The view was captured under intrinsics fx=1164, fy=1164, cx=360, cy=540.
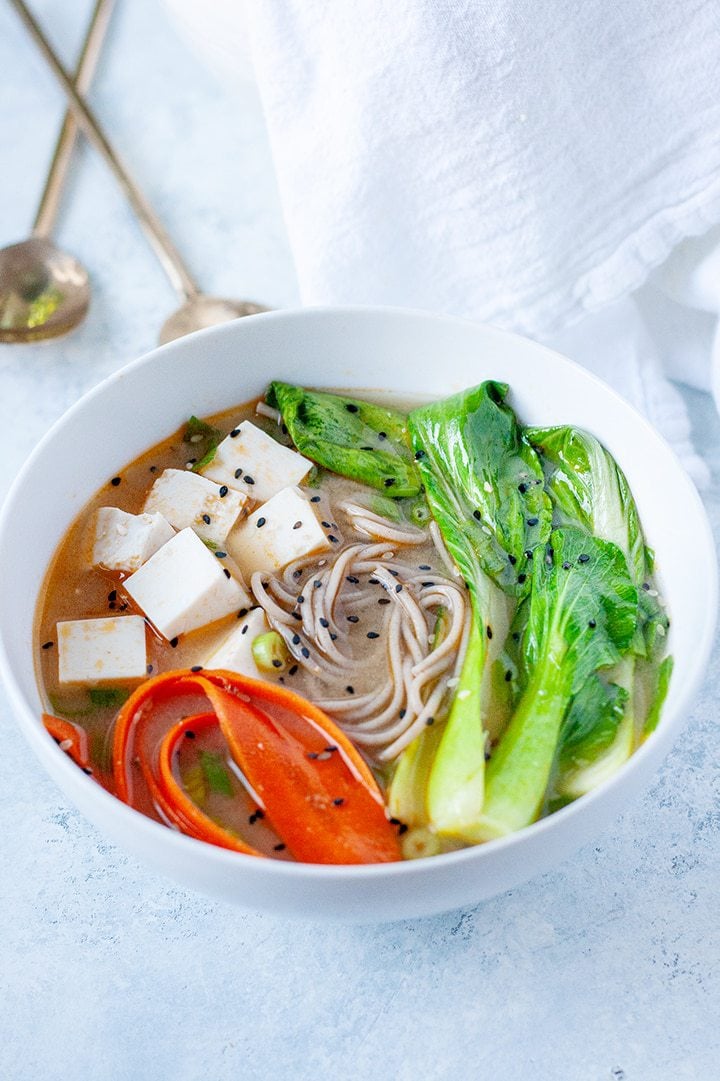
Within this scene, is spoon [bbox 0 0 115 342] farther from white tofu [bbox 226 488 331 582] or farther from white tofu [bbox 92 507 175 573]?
white tofu [bbox 226 488 331 582]

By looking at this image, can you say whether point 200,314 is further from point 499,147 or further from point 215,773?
point 215,773

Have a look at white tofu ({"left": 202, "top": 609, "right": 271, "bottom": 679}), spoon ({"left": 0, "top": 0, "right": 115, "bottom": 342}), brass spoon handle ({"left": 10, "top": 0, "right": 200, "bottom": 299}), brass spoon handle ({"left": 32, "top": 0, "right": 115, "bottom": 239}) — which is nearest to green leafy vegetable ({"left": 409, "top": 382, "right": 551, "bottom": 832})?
white tofu ({"left": 202, "top": 609, "right": 271, "bottom": 679})

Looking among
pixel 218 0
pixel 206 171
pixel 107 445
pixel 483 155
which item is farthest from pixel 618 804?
pixel 206 171

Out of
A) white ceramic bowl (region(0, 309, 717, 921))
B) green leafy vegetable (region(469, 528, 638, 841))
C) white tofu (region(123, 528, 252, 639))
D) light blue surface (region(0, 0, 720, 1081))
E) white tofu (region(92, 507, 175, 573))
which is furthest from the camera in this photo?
white tofu (region(92, 507, 175, 573))

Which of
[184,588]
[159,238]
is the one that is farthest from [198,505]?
[159,238]

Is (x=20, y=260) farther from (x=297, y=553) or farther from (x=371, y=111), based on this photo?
(x=297, y=553)

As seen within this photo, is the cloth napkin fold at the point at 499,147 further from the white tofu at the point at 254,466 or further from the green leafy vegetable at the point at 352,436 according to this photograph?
the white tofu at the point at 254,466
